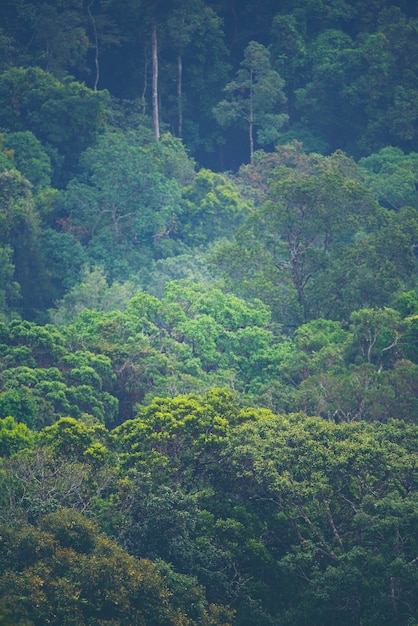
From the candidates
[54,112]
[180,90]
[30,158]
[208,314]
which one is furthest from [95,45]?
[208,314]

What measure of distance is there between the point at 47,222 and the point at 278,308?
39.5ft

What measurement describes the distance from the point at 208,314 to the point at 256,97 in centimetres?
2125

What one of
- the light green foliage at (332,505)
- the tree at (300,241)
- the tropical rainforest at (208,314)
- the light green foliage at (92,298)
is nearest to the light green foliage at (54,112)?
the tropical rainforest at (208,314)

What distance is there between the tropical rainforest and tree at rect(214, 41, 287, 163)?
109 mm

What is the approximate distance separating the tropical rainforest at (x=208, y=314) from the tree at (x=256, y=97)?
4.3 inches

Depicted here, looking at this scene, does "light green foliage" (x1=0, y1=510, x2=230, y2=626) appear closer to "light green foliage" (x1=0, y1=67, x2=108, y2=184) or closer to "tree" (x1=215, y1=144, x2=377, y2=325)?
"tree" (x1=215, y1=144, x2=377, y2=325)

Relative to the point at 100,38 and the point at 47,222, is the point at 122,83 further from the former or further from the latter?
the point at 47,222

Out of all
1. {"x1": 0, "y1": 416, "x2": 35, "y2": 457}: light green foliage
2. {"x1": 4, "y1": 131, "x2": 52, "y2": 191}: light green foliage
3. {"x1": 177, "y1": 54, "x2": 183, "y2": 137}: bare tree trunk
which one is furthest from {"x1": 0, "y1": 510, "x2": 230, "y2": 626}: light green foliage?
{"x1": 177, "y1": 54, "x2": 183, "y2": 137}: bare tree trunk

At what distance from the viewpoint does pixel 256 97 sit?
6538 centimetres

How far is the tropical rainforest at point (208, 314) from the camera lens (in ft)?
103

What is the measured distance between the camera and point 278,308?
48.1 metres

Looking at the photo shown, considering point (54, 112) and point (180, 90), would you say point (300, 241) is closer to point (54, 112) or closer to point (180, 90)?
point (54, 112)

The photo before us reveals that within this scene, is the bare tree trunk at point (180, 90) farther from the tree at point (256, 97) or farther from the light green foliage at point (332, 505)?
the light green foliage at point (332, 505)

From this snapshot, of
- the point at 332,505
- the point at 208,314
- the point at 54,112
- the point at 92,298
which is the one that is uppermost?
the point at 54,112
